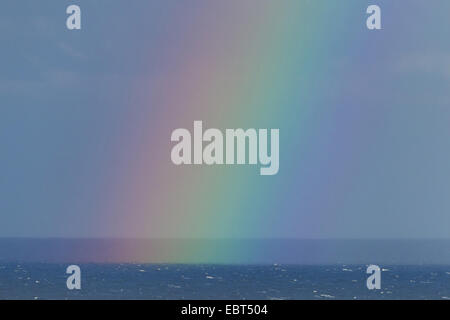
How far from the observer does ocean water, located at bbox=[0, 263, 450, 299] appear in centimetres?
6850

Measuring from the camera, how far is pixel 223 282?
3189 inches

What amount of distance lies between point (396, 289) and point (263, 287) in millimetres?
10135

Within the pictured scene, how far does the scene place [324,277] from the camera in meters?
84.8

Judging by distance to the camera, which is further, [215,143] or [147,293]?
[147,293]

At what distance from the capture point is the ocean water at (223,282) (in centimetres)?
6850

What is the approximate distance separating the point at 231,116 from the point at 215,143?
23772 mm
